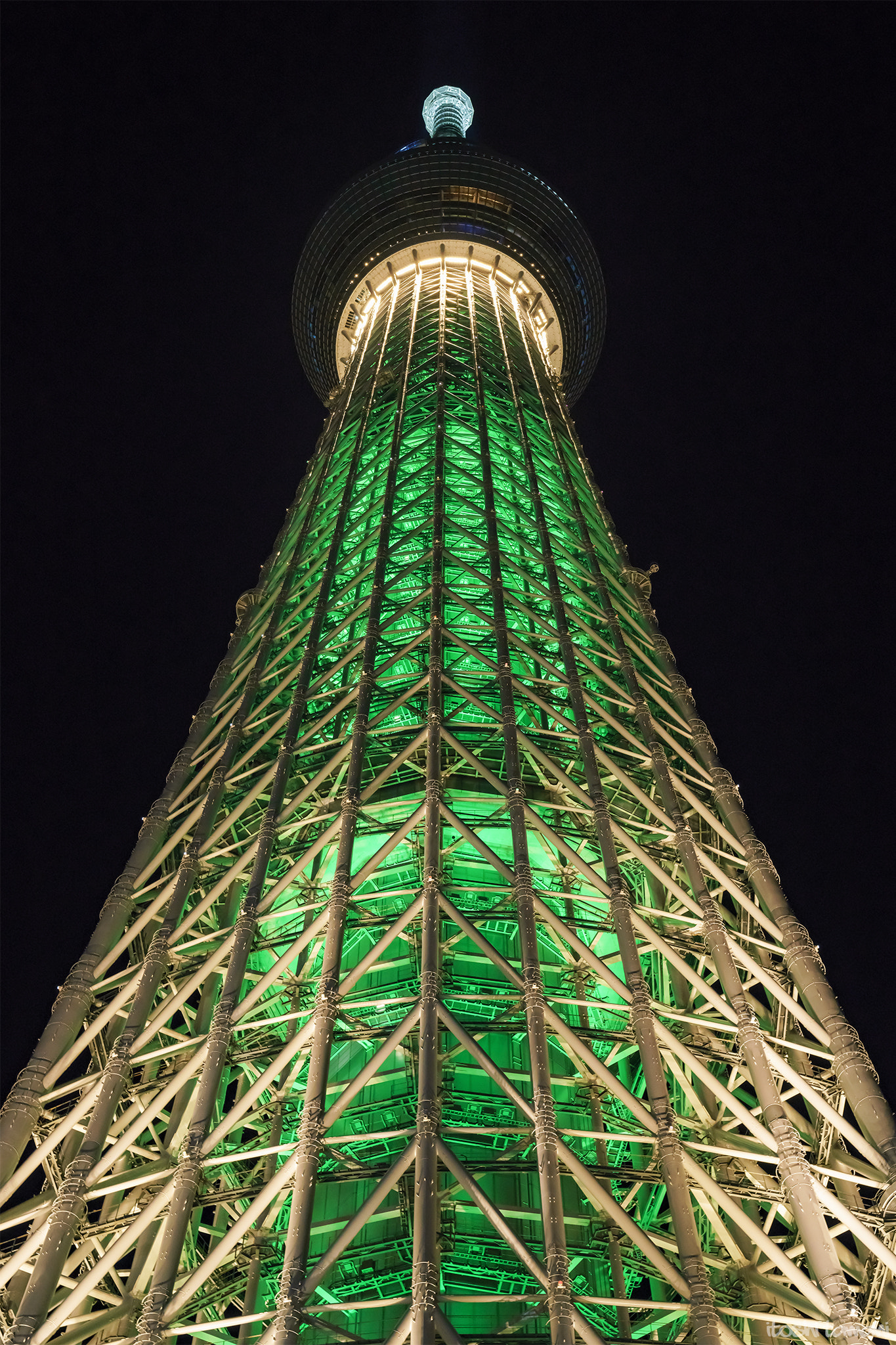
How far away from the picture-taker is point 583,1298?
1753 cm

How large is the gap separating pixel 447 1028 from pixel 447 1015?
1.07 metres

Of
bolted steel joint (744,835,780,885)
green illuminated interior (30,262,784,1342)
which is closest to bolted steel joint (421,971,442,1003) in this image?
green illuminated interior (30,262,784,1342)

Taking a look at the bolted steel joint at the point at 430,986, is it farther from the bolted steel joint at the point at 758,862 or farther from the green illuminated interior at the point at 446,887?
the bolted steel joint at the point at 758,862

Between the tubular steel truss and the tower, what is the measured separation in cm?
10

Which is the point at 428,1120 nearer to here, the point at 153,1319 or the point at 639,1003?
the point at 153,1319

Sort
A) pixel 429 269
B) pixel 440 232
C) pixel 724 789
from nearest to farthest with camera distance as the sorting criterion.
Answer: pixel 724 789 < pixel 440 232 < pixel 429 269

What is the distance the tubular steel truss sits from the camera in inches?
793

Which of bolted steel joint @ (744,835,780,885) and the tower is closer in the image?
the tower

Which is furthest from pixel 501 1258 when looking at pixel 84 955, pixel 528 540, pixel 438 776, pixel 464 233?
pixel 464 233

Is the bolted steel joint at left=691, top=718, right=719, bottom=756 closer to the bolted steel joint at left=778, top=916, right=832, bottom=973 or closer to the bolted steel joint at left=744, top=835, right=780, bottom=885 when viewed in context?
the bolted steel joint at left=744, top=835, right=780, bottom=885

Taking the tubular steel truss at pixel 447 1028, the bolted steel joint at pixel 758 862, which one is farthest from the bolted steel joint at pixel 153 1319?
the bolted steel joint at pixel 758 862

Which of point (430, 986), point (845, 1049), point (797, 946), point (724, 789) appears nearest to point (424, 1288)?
point (430, 986)

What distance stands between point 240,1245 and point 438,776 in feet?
31.8

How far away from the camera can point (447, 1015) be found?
21.2 m
